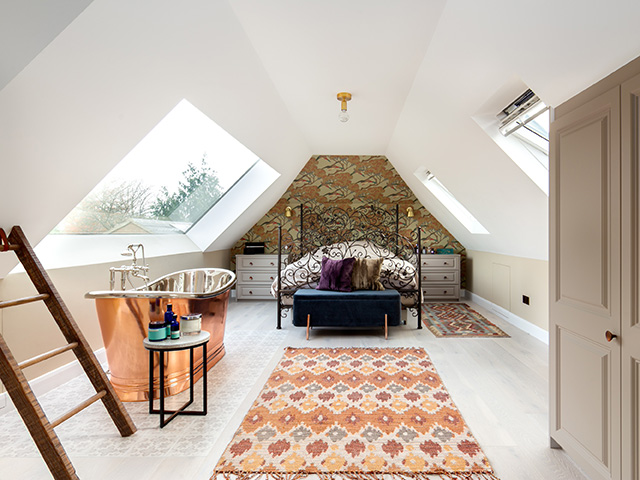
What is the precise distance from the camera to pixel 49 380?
2.69 metres

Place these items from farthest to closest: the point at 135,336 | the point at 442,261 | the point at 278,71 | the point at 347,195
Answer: the point at 347,195 → the point at 442,261 → the point at 278,71 → the point at 135,336

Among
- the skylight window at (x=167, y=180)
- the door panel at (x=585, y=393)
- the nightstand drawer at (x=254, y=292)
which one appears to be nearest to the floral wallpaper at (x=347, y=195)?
the nightstand drawer at (x=254, y=292)

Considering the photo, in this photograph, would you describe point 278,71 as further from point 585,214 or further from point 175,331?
point 585,214

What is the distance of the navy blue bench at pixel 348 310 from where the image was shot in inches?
160

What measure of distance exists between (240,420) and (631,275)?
7.08ft

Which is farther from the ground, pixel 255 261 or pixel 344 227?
pixel 344 227

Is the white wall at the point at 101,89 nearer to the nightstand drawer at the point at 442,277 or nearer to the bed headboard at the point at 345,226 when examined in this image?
the bed headboard at the point at 345,226

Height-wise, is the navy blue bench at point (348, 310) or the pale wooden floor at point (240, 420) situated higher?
A: the navy blue bench at point (348, 310)

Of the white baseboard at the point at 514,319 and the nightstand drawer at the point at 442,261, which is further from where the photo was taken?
the nightstand drawer at the point at 442,261

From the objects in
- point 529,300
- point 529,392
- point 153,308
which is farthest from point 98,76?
point 529,300

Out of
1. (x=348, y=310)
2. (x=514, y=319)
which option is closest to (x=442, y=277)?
(x=514, y=319)

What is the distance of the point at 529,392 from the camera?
266cm

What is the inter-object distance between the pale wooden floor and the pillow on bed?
3.24 ft

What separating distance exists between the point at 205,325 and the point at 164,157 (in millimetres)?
1689
